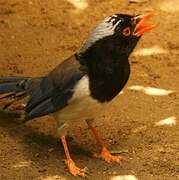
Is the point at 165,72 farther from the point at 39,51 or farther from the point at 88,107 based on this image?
the point at 88,107

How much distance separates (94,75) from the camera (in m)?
3.67

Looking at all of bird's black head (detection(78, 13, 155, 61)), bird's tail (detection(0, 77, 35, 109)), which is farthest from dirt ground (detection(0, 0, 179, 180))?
bird's black head (detection(78, 13, 155, 61))

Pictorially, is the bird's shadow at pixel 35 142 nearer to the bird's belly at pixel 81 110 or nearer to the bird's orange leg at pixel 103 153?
the bird's orange leg at pixel 103 153

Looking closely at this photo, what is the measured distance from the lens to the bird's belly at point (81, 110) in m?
3.68

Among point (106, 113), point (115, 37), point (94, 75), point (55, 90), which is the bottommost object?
point (106, 113)

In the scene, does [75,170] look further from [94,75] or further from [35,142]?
[94,75]

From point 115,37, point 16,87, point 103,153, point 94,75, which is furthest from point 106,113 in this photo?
point 115,37

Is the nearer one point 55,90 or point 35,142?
point 55,90

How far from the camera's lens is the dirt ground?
3.87m

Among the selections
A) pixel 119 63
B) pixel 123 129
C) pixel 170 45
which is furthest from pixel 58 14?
pixel 119 63

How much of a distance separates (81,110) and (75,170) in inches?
15.2

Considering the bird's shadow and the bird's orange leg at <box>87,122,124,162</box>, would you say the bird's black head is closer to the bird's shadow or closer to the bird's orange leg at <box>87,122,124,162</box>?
the bird's orange leg at <box>87,122,124,162</box>

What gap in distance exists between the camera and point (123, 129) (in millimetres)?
4281

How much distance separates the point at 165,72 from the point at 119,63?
1.44 m
